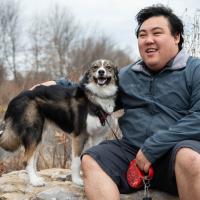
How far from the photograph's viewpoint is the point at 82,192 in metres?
4.36

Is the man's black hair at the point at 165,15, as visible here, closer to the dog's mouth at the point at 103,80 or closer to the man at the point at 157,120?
the man at the point at 157,120

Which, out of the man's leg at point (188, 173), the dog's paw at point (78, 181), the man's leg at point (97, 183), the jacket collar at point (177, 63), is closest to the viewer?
the man's leg at point (188, 173)

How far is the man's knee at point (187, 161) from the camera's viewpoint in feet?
10.7

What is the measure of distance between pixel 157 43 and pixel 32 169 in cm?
176

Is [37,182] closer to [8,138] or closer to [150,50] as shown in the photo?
[8,138]

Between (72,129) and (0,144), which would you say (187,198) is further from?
(0,144)

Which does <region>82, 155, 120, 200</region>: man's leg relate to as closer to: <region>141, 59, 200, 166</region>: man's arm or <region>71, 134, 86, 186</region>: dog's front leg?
<region>141, 59, 200, 166</region>: man's arm

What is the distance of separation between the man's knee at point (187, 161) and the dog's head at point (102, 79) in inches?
55.2

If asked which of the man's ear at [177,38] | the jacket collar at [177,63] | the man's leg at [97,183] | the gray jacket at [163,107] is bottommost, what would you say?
the man's leg at [97,183]

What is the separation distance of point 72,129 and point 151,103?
4.06 feet

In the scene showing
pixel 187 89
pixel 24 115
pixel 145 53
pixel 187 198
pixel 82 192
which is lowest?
pixel 82 192

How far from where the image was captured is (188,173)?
3.28 metres

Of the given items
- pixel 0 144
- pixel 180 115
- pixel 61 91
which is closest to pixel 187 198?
pixel 180 115

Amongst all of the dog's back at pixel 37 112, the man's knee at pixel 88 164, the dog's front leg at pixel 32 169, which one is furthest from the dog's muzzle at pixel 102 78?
the man's knee at pixel 88 164
